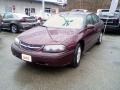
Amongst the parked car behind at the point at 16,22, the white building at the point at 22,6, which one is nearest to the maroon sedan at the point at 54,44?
the parked car behind at the point at 16,22

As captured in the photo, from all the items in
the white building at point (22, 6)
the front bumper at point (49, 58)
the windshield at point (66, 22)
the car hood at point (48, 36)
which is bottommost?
the front bumper at point (49, 58)

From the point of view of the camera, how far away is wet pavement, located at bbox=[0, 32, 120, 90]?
3799 mm

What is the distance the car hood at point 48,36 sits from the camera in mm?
4282

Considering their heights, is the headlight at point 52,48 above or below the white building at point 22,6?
below

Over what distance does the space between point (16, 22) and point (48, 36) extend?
731 cm

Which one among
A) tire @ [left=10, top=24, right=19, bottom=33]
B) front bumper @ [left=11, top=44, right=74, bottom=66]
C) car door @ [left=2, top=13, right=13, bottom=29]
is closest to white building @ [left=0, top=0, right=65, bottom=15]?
car door @ [left=2, top=13, right=13, bottom=29]

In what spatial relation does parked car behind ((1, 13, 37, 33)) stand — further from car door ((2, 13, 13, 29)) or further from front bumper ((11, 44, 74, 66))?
front bumper ((11, 44, 74, 66))

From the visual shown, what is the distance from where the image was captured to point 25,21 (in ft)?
37.6

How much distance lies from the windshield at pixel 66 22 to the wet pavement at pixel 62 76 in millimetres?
1111

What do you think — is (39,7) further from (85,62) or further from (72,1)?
(85,62)

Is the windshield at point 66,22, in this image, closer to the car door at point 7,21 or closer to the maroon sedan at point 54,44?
the maroon sedan at point 54,44

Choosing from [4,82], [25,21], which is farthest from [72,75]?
[25,21]

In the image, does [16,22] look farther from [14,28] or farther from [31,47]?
[31,47]

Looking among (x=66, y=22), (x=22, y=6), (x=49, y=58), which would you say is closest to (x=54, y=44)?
(x=49, y=58)
